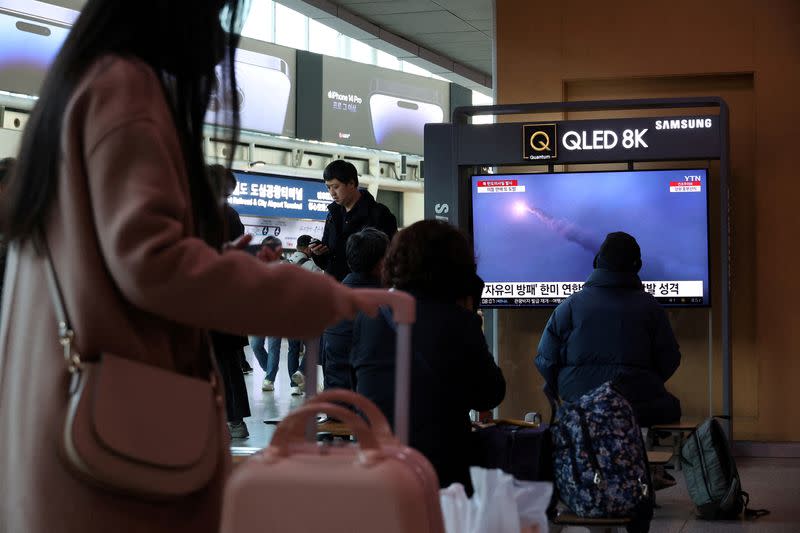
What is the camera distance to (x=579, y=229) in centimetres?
700

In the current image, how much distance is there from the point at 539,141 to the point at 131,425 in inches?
232

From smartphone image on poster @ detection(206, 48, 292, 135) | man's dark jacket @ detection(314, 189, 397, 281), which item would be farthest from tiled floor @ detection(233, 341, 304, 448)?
smartphone image on poster @ detection(206, 48, 292, 135)

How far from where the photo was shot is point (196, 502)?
4.62ft

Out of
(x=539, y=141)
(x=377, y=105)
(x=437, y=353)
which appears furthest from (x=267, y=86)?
(x=437, y=353)

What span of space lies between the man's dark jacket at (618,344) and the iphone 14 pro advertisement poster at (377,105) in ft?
37.1

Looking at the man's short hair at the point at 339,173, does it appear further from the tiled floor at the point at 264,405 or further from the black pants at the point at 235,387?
the tiled floor at the point at 264,405

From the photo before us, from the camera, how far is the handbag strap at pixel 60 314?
1314 mm

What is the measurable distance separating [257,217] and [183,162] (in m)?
15.1

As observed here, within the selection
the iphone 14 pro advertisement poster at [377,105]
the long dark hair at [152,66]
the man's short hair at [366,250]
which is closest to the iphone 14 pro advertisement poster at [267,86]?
the iphone 14 pro advertisement poster at [377,105]

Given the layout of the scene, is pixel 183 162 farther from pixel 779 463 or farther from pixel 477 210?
pixel 779 463

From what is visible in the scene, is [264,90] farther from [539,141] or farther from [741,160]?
[741,160]

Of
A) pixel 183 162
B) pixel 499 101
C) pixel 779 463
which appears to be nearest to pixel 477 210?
pixel 499 101

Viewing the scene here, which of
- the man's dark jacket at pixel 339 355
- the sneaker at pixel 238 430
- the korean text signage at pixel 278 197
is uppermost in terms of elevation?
the korean text signage at pixel 278 197

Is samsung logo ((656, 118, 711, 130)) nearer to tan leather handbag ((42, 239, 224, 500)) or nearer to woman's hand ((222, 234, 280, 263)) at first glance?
woman's hand ((222, 234, 280, 263))
